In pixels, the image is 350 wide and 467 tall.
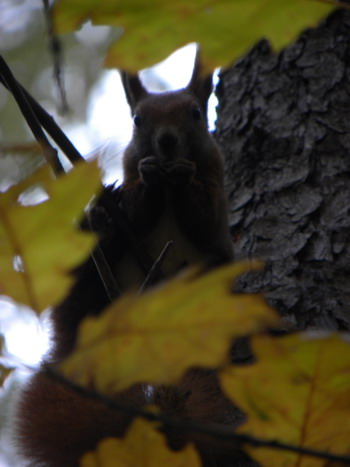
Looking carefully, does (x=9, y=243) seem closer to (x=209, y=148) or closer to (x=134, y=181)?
(x=134, y=181)

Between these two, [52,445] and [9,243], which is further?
[52,445]

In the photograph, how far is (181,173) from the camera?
2.14m

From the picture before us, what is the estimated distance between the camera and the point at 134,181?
7.74 feet

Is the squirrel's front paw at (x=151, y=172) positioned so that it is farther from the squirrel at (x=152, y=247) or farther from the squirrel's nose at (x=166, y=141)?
the squirrel's nose at (x=166, y=141)

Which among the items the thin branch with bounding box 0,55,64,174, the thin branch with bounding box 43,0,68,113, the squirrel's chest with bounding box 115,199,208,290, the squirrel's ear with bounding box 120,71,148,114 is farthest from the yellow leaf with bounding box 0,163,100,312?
the squirrel's ear with bounding box 120,71,148,114

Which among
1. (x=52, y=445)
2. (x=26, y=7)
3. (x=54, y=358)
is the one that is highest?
(x=26, y=7)

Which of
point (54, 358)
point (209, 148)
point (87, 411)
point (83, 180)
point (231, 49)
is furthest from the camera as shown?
point (209, 148)

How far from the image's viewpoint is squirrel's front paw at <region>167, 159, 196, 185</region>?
2141mm

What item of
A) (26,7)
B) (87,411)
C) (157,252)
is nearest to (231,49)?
(87,411)

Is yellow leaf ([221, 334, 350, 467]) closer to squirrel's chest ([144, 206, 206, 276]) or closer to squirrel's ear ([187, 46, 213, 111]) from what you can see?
squirrel's chest ([144, 206, 206, 276])

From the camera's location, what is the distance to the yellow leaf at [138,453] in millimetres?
722

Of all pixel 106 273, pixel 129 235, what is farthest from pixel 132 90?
pixel 106 273

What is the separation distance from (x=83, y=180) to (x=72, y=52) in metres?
4.02

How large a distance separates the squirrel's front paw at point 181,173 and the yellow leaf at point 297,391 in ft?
4.84
